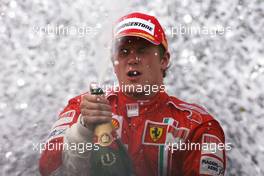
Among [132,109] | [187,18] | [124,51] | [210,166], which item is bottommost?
[210,166]

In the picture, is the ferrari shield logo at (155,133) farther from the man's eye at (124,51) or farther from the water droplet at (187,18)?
the water droplet at (187,18)

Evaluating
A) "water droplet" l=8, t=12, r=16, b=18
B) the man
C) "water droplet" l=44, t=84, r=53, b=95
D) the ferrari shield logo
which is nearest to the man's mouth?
the man

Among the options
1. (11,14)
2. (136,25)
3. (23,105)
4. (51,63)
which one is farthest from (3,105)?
(136,25)

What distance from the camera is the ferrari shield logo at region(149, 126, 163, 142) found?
29.7 inches

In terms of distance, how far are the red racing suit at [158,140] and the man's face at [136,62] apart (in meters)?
0.04

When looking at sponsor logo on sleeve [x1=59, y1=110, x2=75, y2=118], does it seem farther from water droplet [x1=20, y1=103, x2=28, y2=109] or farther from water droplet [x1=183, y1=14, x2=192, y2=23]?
water droplet [x1=183, y1=14, x2=192, y2=23]

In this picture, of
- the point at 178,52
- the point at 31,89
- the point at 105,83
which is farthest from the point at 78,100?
the point at 178,52

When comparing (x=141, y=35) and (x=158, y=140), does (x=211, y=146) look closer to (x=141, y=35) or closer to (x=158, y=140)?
(x=158, y=140)

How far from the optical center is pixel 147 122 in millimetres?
774

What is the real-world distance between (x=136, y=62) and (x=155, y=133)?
5.5 inches

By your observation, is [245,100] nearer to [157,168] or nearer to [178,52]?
[178,52]

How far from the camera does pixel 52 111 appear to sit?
954 mm

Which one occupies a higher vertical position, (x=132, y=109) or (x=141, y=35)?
(x=141, y=35)

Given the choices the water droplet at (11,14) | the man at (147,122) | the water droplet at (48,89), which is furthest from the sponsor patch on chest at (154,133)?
the water droplet at (11,14)
